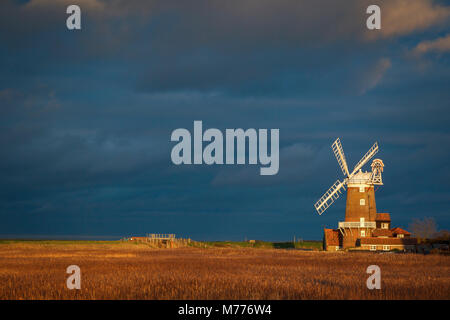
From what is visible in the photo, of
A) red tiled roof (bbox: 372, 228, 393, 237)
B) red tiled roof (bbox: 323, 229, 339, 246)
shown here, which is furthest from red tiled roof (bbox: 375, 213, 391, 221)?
red tiled roof (bbox: 323, 229, 339, 246)

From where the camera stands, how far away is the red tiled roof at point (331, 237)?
7062 cm

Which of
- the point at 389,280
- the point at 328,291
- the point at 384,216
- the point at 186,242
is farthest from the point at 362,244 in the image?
the point at 328,291

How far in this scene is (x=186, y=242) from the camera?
3617 inches

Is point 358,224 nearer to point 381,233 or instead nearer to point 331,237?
point 331,237

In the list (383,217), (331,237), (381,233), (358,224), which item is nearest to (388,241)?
(358,224)

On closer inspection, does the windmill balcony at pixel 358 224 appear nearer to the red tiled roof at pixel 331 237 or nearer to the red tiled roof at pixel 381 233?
the red tiled roof at pixel 381 233

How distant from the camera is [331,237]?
233 feet

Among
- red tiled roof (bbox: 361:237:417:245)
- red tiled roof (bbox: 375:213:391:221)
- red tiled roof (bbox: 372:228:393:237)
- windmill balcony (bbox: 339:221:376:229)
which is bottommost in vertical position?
red tiled roof (bbox: 361:237:417:245)

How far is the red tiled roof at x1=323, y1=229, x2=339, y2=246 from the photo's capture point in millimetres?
70625

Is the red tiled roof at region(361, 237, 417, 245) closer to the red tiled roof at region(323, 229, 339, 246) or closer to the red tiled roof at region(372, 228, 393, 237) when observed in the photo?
the red tiled roof at region(372, 228, 393, 237)

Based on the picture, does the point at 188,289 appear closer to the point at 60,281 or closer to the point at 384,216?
the point at 60,281
